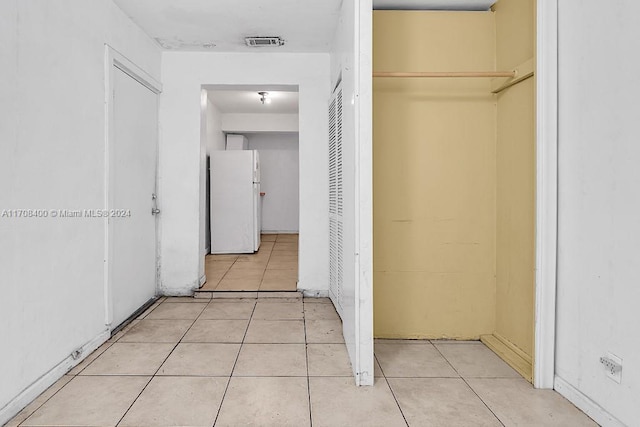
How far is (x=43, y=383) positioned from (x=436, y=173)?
2607mm

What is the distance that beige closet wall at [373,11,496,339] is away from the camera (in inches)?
104

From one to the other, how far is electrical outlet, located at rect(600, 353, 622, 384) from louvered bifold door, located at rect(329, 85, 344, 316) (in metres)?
1.58

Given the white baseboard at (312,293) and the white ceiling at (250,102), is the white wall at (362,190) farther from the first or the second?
the white ceiling at (250,102)

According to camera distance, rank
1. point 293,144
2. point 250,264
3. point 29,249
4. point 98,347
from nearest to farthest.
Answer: point 29,249 < point 98,347 < point 250,264 < point 293,144

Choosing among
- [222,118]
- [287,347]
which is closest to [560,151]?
[287,347]

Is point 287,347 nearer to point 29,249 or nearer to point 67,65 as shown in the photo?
point 29,249

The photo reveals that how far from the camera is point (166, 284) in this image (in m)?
3.80

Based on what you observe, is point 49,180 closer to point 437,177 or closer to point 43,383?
point 43,383

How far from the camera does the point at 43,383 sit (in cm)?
197

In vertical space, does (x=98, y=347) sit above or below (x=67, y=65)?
below

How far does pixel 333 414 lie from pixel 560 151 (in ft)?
5.66

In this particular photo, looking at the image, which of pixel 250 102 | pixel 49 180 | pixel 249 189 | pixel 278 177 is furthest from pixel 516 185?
pixel 278 177

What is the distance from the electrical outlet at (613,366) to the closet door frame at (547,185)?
0.32 m

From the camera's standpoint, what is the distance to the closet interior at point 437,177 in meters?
2.64
